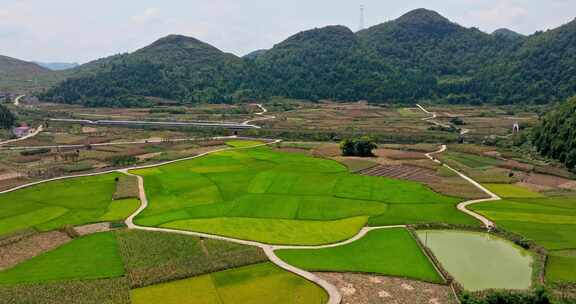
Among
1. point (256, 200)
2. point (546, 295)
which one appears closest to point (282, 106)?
point (256, 200)

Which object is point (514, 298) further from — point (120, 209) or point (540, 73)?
point (540, 73)

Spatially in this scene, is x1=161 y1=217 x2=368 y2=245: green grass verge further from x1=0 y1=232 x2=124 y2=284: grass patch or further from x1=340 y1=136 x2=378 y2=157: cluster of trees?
x1=340 y1=136 x2=378 y2=157: cluster of trees

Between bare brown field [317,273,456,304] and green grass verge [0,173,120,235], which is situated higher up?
green grass verge [0,173,120,235]

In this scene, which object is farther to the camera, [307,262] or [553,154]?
[553,154]

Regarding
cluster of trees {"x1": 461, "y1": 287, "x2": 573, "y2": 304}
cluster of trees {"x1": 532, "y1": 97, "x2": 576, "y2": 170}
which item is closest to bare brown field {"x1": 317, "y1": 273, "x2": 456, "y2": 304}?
cluster of trees {"x1": 461, "y1": 287, "x2": 573, "y2": 304}

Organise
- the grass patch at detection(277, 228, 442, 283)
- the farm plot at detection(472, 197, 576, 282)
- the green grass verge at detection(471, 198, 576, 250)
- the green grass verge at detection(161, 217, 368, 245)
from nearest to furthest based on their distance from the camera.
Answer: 1. the grass patch at detection(277, 228, 442, 283)
2. the farm plot at detection(472, 197, 576, 282)
3. the green grass verge at detection(471, 198, 576, 250)
4. the green grass verge at detection(161, 217, 368, 245)

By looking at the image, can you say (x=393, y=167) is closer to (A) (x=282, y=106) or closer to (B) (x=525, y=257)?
(B) (x=525, y=257)

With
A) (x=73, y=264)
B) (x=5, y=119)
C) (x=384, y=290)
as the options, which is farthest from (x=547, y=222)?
(x=5, y=119)
